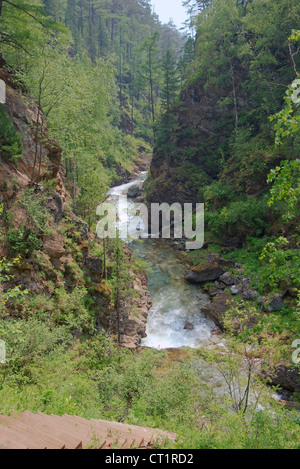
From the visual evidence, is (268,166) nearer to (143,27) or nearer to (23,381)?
(23,381)

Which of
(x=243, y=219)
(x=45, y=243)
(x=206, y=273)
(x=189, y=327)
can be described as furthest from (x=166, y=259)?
(x=45, y=243)

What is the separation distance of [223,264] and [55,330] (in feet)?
46.4

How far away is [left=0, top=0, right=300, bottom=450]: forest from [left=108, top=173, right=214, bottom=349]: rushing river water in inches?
4.2

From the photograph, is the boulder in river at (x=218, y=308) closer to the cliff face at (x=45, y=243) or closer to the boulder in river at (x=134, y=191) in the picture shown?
the cliff face at (x=45, y=243)

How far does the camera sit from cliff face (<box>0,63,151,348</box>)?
10305 mm

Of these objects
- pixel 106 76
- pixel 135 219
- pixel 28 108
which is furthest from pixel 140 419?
pixel 106 76

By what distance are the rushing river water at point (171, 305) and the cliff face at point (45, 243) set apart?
1352 mm

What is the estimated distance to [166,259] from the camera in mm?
23688

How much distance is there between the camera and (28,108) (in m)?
13.4

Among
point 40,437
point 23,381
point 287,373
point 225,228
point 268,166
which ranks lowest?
point 287,373

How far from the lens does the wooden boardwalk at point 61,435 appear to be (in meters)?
3.64

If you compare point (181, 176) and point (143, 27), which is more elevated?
point (143, 27)

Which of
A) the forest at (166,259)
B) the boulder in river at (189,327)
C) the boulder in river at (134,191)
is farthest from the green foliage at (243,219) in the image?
the boulder in river at (134,191)
